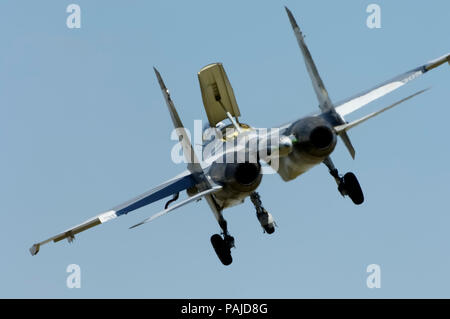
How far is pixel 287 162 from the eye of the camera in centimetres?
3634

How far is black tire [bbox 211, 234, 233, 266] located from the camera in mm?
38938

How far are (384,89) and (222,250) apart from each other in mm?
7612

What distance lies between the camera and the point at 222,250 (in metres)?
39.0

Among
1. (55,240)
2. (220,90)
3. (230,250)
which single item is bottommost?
(230,250)

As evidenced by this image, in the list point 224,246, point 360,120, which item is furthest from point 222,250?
point 360,120

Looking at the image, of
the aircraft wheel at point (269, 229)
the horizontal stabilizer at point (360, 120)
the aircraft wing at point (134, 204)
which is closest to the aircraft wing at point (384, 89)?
the horizontal stabilizer at point (360, 120)

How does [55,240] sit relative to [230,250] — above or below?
above

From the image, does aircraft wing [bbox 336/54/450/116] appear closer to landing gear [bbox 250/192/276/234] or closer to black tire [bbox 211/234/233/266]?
landing gear [bbox 250/192/276/234]

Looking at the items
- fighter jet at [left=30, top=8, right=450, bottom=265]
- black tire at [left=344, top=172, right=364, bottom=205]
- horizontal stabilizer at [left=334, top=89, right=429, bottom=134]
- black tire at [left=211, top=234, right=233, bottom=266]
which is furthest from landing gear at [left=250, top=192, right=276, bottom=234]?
horizontal stabilizer at [left=334, top=89, right=429, bottom=134]

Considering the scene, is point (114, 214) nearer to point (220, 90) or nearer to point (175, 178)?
point (175, 178)

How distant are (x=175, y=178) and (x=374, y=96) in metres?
7.14

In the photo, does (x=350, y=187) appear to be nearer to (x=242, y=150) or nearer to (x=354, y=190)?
(x=354, y=190)

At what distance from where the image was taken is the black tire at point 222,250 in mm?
38938

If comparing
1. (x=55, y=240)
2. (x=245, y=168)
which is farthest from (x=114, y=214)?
(x=245, y=168)
